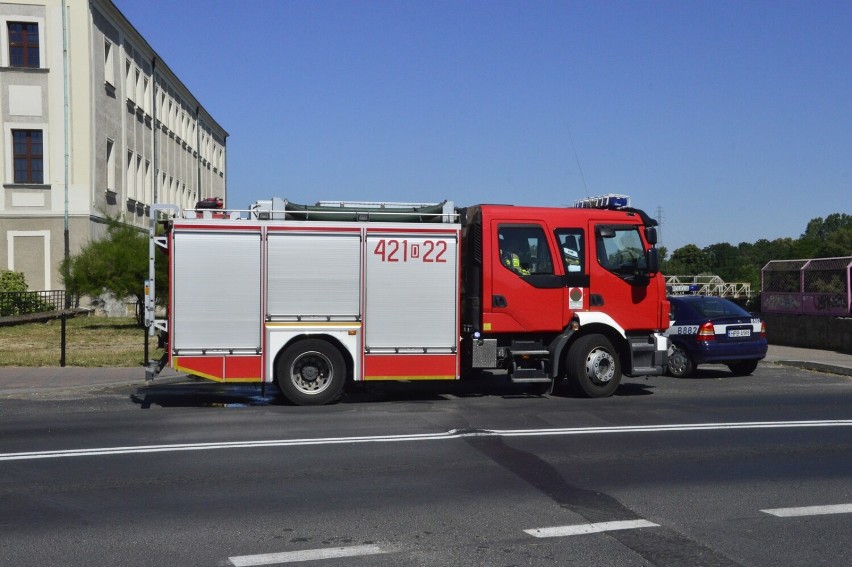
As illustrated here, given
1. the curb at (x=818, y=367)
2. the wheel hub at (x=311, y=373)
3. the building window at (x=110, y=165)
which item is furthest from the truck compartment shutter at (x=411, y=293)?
the building window at (x=110, y=165)

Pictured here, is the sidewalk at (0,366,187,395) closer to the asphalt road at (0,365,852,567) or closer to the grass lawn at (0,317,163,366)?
the grass lawn at (0,317,163,366)

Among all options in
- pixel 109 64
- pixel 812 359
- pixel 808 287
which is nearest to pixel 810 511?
pixel 812 359

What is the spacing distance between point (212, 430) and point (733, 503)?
585cm

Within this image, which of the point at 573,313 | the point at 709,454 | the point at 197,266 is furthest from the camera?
the point at 573,313

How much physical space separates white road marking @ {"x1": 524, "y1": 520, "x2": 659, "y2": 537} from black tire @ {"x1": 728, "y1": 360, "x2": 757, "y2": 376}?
1175 cm

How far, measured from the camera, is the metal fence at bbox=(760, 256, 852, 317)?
873 inches

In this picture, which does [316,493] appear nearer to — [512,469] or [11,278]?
[512,469]

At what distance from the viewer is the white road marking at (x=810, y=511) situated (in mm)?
6820

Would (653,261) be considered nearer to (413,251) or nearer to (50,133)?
(413,251)

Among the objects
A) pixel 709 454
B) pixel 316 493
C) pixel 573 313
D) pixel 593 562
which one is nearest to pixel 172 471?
pixel 316 493

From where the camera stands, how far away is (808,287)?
2366 centimetres

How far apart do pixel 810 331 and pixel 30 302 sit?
26.7 meters

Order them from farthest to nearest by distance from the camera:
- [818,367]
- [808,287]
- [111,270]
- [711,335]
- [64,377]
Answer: [111,270] → [808,287] → [818,367] → [711,335] → [64,377]

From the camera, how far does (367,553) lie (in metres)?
5.83
